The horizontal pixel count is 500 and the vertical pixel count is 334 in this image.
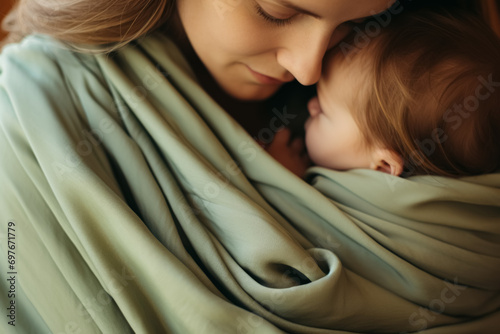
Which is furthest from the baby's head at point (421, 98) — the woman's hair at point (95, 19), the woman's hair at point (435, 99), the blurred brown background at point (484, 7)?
the woman's hair at point (95, 19)

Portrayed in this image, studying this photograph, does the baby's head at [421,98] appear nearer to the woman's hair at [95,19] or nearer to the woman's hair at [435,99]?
the woman's hair at [435,99]

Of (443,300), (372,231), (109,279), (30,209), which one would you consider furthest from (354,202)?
(30,209)

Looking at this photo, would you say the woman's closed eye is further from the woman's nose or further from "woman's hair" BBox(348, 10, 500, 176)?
"woman's hair" BBox(348, 10, 500, 176)

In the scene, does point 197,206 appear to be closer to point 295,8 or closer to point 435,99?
point 295,8

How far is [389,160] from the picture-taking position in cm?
90

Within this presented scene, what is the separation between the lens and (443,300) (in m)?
0.82

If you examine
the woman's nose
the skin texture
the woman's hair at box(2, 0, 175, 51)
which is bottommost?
the skin texture

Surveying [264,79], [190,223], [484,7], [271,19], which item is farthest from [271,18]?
[484,7]

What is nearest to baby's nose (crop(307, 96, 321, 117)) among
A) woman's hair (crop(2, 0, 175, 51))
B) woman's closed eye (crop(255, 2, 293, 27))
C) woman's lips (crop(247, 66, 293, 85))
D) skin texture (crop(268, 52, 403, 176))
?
skin texture (crop(268, 52, 403, 176))

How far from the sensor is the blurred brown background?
3.37 ft

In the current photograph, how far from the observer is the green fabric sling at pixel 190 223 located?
70 cm

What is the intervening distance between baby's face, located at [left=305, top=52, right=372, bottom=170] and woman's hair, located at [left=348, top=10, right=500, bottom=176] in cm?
2

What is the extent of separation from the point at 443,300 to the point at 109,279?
581 millimetres

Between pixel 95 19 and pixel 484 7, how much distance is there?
0.85 metres
